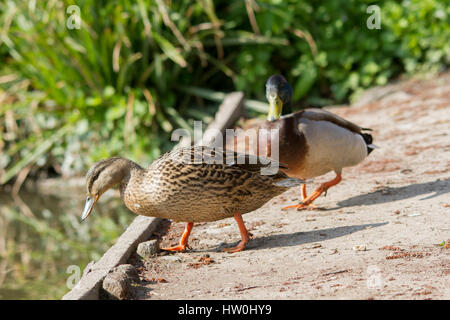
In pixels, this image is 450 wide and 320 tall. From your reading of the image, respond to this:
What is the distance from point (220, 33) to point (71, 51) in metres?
1.87

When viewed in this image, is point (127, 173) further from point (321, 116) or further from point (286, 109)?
point (321, 116)

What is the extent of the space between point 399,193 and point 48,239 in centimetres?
342

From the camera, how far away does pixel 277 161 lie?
419cm

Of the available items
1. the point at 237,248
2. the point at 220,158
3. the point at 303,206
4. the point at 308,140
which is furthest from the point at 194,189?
the point at 303,206

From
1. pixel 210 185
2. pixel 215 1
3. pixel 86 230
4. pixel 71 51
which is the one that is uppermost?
pixel 215 1

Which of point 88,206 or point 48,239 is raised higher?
point 88,206

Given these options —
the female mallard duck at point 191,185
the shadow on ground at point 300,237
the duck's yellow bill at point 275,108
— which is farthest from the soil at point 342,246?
the duck's yellow bill at point 275,108

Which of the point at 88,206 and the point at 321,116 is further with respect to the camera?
the point at 321,116

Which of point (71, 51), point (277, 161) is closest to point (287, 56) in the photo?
point (71, 51)

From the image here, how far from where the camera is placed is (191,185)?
3.65 metres

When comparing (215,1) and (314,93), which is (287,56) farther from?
(215,1)

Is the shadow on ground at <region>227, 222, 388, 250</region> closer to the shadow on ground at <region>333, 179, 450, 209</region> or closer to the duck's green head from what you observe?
the shadow on ground at <region>333, 179, 450, 209</region>

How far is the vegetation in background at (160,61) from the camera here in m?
7.98

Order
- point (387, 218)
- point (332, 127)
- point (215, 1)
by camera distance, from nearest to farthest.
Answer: point (387, 218) < point (332, 127) < point (215, 1)
